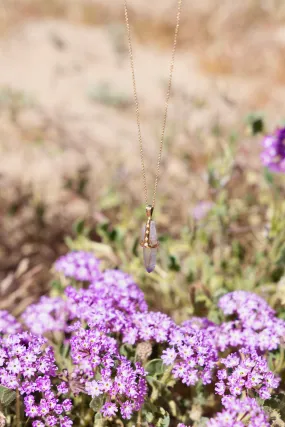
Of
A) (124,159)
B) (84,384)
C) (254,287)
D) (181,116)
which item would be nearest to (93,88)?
(181,116)

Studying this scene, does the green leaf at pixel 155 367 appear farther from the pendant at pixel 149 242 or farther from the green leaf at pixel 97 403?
the pendant at pixel 149 242

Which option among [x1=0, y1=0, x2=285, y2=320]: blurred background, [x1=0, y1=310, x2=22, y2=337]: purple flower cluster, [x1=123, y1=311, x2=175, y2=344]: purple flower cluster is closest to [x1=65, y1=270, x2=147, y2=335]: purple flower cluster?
[x1=123, y1=311, x2=175, y2=344]: purple flower cluster

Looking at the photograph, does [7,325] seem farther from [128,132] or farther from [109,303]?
[128,132]

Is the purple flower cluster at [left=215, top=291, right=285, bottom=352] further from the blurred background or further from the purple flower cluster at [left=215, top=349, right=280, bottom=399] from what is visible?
the blurred background

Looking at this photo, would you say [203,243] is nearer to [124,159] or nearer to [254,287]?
[254,287]

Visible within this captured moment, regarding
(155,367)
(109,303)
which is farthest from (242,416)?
(109,303)

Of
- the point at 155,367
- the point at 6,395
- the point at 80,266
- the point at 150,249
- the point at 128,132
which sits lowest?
the point at 6,395
